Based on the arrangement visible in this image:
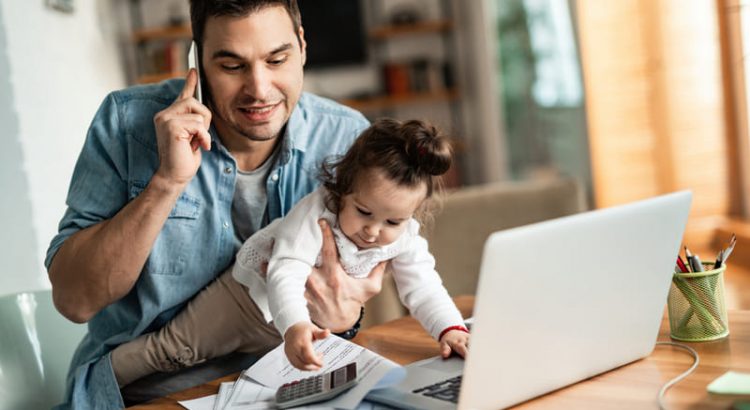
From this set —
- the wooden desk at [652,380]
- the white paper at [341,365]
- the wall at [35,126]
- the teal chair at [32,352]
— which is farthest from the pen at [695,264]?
Answer: the wall at [35,126]

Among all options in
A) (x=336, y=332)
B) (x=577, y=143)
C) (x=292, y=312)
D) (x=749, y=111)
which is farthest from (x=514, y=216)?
(x=577, y=143)

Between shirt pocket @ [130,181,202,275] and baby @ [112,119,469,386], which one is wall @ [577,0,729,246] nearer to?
baby @ [112,119,469,386]

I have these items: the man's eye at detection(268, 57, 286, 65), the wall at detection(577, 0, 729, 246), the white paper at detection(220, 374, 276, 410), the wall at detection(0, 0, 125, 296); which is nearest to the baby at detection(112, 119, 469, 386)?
the white paper at detection(220, 374, 276, 410)

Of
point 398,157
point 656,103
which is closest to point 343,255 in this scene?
point 398,157

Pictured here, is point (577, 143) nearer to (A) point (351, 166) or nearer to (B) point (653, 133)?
(B) point (653, 133)

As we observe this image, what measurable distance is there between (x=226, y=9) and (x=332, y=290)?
586 millimetres

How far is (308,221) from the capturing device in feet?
4.57

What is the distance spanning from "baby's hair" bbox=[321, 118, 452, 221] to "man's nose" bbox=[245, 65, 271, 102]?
25cm

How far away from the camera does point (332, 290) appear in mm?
1465

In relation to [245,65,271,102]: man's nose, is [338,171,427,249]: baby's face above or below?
below

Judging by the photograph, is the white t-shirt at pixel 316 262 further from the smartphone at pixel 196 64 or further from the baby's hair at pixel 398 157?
the smartphone at pixel 196 64

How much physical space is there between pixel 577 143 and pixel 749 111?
131 centimetres

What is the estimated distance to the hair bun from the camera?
1370 mm

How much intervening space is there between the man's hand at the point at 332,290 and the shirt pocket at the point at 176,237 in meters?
0.29
